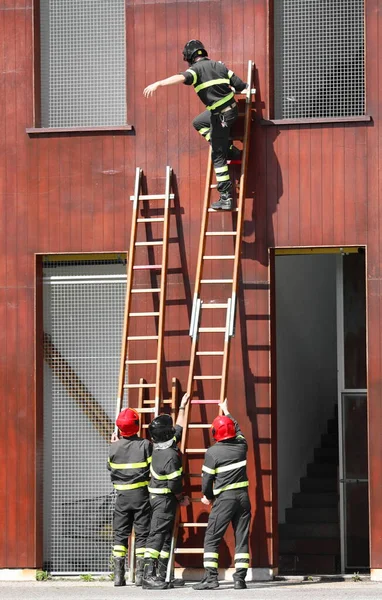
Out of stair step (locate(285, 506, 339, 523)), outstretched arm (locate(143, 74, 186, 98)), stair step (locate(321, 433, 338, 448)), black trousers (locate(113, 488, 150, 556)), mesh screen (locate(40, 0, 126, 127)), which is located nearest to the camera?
outstretched arm (locate(143, 74, 186, 98))

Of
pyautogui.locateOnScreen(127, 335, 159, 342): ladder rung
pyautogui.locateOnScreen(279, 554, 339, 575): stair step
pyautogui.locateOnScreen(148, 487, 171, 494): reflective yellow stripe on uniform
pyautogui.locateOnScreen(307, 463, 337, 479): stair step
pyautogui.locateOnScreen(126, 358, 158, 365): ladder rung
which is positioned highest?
pyautogui.locateOnScreen(127, 335, 159, 342): ladder rung

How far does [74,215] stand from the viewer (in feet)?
45.0

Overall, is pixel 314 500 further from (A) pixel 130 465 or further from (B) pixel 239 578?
(A) pixel 130 465

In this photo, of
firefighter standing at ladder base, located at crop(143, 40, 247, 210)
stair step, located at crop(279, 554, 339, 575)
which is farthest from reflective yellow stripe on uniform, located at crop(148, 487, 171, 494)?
stair step, located at crop(279, 554, 339, 575)

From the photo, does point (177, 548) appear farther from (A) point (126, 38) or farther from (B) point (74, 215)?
(A) point (126, 38)

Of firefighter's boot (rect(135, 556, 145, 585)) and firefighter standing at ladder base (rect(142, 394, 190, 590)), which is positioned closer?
firefighter standing at ladder base (rect(142, 394, 190, 590))

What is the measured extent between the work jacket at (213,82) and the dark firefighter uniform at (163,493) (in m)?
3.27

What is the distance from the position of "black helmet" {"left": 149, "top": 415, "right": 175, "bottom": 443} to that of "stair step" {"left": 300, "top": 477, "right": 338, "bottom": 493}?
14.3ft

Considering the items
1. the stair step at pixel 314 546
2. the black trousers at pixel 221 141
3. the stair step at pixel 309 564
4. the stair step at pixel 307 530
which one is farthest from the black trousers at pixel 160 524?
the stair step at pixel 307 530

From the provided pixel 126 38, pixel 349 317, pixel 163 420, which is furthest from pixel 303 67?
pixel 163 420

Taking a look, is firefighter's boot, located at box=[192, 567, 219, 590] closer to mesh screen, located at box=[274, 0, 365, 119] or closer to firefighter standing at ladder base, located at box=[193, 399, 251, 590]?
firefighter standing at ladder base, located at box=[193, 399, 251, 590]

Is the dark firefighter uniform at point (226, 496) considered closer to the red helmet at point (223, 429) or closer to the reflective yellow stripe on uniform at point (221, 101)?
the red helmet at point (223, 429)

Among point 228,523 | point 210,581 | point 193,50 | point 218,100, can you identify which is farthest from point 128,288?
point 210,581

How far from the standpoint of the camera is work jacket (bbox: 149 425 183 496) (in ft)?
40.7
